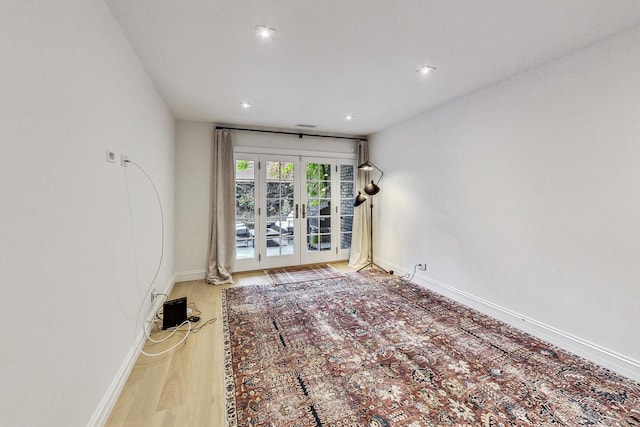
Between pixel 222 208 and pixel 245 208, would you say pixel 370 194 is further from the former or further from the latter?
pixel 222 208

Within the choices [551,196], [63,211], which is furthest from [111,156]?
[551,196]

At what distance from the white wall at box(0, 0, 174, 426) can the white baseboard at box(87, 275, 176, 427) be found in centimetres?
4

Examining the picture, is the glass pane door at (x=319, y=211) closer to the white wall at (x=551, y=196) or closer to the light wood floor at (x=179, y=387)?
the white wall at (x=551, y=196)

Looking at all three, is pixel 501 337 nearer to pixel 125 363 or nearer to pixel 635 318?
pixel 635 318

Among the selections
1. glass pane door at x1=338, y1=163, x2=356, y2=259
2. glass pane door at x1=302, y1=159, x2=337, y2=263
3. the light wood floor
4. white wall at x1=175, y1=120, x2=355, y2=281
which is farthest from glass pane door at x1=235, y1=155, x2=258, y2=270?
the light wood floor

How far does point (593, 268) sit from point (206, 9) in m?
3.48

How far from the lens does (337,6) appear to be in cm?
171

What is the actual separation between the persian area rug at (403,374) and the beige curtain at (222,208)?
122 centimetres

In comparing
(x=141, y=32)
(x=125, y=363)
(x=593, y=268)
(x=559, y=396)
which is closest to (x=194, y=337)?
(x=125, y=363)

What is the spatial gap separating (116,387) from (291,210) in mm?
3414

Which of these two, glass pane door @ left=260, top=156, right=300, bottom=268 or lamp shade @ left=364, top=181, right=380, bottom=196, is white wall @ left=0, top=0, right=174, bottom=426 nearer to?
glass pane door @ left=260, top=156, right=300, bottom=268

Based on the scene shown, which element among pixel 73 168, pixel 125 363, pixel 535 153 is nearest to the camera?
pixel 73 168

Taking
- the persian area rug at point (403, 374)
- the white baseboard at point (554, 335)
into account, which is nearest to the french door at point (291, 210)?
the persian area rug at point (403, 374)

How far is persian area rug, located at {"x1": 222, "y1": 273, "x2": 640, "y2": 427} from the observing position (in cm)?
163
